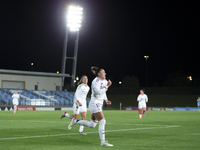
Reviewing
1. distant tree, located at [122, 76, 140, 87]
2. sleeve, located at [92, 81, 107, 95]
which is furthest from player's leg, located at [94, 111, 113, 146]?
distant tree, located at [122, 76, 140, 87]

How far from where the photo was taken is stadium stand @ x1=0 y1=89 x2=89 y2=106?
167 ft

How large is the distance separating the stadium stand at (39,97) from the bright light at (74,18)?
10839mm

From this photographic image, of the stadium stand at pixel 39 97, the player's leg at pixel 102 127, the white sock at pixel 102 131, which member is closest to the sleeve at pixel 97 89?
the player's leg at pixel 102 127

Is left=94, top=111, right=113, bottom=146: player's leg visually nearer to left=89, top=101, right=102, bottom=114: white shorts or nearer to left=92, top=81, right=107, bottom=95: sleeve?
left=89, top=101, right=102, bottom=114: white shorts

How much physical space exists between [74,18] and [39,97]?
14408mm

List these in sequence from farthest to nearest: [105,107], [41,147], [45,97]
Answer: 1. [105,107]
2. [45,97]
3. [41,147]

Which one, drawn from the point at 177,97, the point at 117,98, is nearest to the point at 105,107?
the point at 117,98

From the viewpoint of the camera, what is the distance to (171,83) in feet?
361

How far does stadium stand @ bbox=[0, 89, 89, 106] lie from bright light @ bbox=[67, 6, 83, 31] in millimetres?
10839

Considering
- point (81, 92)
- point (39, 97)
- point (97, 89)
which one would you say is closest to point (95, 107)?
point (97, 89)

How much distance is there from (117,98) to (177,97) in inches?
438

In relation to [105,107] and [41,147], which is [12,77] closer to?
[105,107]

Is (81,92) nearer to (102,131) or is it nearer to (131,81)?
(102,131)

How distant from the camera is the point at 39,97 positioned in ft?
182
